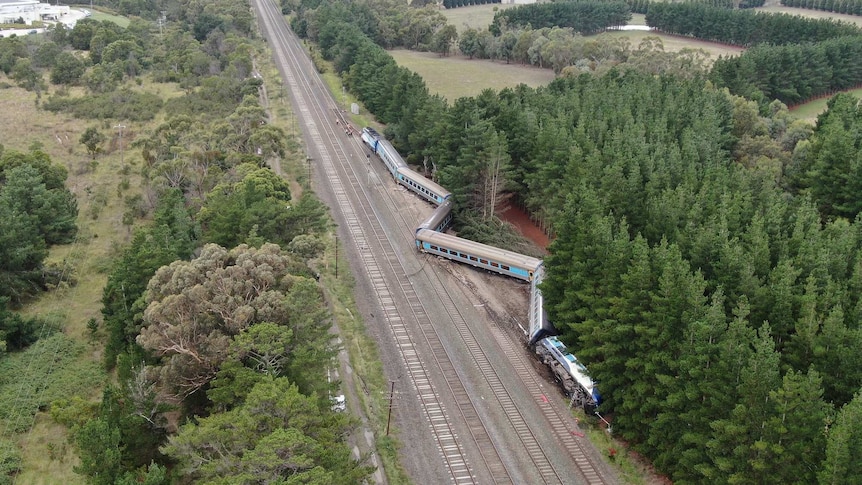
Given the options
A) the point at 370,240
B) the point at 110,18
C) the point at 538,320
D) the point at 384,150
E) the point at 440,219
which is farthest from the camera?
the point at 110,18

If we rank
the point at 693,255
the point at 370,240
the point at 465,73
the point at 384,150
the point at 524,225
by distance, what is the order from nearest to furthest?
1. the point at 693,255
2. the point at 370,240
3. the point at 524,225
4. the point at 384,150
5. the point at 465,73

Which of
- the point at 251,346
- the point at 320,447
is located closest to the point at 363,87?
the point at 251,346

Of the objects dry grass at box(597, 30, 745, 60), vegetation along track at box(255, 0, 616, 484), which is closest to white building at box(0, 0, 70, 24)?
vegetation along track at box(255, 0, 616, 484)

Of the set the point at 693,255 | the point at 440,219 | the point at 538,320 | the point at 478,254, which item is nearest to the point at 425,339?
the point at 538,320

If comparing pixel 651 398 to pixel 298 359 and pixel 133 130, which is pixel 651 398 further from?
pixel 133 130

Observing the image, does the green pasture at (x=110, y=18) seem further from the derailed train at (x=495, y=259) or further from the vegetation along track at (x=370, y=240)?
the derailed train at (x=495, y=259)

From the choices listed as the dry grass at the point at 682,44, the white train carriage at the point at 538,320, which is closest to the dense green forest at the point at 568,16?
the dry grass at the point at 682,44

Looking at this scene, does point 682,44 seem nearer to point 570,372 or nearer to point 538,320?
point 538,320
